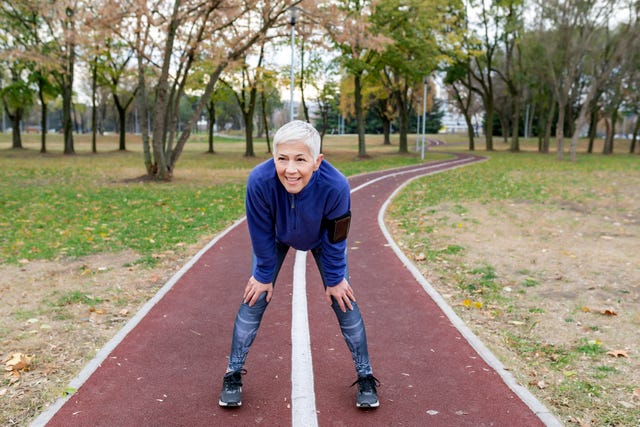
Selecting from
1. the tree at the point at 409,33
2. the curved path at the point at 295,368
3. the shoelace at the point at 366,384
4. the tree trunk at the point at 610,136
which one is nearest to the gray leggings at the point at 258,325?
the shoelace at the point at 366,384

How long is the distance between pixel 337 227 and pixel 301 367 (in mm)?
1498

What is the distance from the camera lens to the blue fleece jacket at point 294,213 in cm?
341

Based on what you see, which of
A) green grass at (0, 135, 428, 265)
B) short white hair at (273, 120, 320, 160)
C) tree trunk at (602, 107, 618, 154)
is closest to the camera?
short white hair at (273, 120, 320, 160)

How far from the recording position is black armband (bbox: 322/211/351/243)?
349cm

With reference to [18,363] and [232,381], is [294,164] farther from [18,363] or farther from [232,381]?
[18,363]

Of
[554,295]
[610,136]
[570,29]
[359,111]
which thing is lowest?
[554,295]

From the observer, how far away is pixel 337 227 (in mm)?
3498

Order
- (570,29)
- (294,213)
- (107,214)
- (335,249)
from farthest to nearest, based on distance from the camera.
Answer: (570,29) < (107,214) < (335,249) < (294,213)

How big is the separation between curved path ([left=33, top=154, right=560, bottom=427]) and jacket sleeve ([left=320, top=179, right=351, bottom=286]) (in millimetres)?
945

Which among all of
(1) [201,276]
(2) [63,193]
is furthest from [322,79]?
(1) [201,276]

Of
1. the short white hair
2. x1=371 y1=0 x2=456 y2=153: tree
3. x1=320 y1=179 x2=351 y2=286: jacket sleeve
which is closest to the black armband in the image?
x1=320 y1=179 x2=351 y2=286: jacket sleeve

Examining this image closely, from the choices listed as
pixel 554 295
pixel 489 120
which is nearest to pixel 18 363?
pixel 554 295

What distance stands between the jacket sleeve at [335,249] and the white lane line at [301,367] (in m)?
0.89

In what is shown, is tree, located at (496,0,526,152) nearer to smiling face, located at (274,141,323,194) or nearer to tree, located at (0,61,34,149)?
tree, located at (0,61,34,149)
